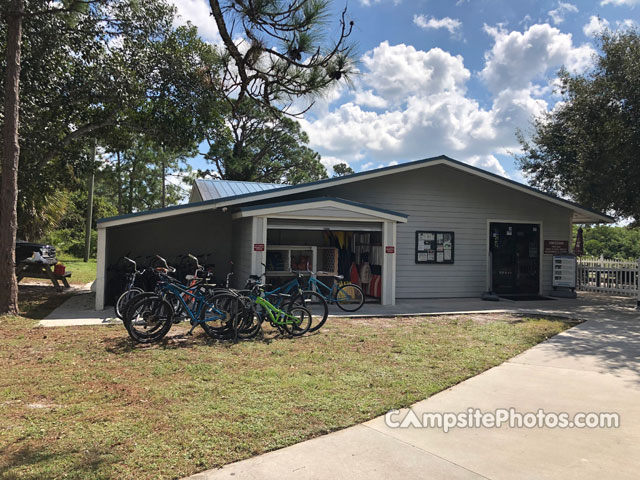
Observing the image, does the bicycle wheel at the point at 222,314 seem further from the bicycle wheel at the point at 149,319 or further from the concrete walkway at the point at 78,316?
the concrete walkway at the point at 78,316

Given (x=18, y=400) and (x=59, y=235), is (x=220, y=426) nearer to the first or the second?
(x=18, y=400)

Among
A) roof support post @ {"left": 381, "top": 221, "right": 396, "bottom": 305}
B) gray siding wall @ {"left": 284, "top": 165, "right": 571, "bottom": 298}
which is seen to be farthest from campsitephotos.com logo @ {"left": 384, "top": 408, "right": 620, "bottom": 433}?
gray siding wall @ {"left": 284, "top": 165, "right": 571, "bottom": 298}

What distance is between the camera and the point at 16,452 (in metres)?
2.96

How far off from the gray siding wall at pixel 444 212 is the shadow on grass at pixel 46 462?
9.30 m

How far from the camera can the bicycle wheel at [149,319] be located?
6.04 metres

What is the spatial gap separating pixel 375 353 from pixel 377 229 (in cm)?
479

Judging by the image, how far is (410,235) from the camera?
1188 cm

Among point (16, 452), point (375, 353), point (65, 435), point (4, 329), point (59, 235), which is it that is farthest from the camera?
point (59, 235)

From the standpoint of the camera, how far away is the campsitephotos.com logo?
360cm

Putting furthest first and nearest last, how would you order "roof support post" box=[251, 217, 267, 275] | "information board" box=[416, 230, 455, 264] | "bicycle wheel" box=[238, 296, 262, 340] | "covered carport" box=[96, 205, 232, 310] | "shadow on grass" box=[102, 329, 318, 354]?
"covered carport" box=[96, 205, 232, 310] < "information board" box=[416, 230, 455, 264] < "roof support post" box=[251, 217, 267, 275] < "bicycle wheel" box=[238, 296, 262, 340] < "shadow on grass" box=[102, 329, 318, 354]

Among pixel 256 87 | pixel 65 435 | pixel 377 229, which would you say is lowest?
pixel 65 435

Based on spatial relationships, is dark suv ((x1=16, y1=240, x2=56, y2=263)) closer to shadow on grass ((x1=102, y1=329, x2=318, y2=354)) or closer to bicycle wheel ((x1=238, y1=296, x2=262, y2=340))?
shadow on grass ((x1=102, y1=329, x2=318, y2=354))

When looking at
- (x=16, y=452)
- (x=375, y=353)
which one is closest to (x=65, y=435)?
(x=16, y=452)

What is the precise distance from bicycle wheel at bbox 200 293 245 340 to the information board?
21.8 ft
